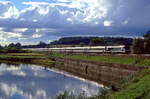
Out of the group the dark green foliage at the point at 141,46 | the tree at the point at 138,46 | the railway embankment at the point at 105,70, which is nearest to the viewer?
the railway embankment at the point at 105,70

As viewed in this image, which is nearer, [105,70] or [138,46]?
[105,70]

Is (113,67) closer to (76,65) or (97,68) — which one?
(97,68)

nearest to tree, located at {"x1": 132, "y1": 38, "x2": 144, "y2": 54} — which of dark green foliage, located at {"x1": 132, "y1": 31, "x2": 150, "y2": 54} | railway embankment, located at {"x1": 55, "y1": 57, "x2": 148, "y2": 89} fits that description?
dark green foliage, located at {"x1": 132, "y1": 31, "x2": 150, "y2": 54}

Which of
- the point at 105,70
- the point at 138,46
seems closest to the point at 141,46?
the point at 138,46

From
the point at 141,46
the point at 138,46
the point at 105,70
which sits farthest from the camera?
the point at 141,46

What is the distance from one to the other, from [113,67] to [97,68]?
8636 millimetres

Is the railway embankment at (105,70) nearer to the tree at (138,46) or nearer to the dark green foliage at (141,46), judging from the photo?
the tree at (138,46)

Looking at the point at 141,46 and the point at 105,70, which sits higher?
the point at 141,46

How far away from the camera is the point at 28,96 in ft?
107

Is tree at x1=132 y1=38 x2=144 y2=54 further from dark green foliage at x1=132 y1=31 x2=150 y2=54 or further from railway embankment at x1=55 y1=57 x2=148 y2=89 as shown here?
railway embankment at x1=55 y1=57 x2=148 y2=89

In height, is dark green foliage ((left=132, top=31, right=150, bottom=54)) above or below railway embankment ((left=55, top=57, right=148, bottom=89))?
above

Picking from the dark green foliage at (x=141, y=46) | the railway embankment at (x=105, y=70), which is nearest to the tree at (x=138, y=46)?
the dark green foliage at (x=141, y=46)

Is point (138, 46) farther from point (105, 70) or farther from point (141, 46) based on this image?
point (105, 70)

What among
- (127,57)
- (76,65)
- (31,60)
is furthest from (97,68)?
(31,60)
